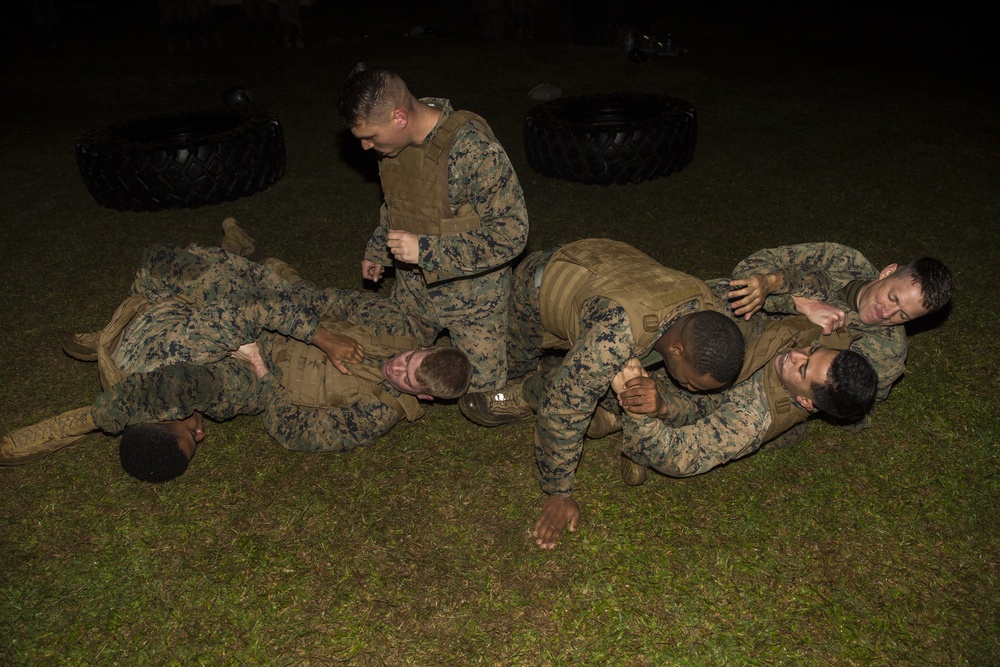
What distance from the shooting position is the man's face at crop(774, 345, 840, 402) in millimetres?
3666

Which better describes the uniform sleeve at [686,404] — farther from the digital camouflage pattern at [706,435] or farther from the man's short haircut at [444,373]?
the man's short haircut at [444,373]

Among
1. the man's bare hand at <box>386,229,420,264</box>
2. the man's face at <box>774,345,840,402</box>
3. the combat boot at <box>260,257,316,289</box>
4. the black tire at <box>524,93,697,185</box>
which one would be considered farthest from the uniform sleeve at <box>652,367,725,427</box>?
the black tire at <box>524,93,697,185</box>

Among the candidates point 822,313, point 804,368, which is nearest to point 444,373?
point 804,368

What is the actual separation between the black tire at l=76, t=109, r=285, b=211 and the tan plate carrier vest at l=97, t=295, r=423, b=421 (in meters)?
3.12

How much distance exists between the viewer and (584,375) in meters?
3.37

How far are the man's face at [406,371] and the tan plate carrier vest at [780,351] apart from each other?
71.5 inches

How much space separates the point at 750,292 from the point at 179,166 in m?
5.71

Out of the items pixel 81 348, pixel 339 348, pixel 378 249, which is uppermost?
pixel 378 249

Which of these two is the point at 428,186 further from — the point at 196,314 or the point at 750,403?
the point at 750,403

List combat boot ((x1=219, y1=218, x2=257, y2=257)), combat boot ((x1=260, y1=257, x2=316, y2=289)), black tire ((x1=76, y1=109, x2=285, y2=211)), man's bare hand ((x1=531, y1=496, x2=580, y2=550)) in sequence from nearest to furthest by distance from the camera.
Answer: man's bare hand ((x1=531, y1=496, x2=580, y2=550)) → combat boot ((x1=260, y1=257, x2=316, y2=289)) → combat boot ((x1=219, y1=218, x2=257, y2=257)) → black tire ((x1=76, y1=109, x2=285, y2=211))

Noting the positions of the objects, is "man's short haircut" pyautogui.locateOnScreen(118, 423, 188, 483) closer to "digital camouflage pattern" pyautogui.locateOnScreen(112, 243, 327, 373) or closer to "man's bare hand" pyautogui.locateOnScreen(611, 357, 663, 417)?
"digital camouflage pattern" pyautogui.locateOnScreen(112, 243, 327, 373)

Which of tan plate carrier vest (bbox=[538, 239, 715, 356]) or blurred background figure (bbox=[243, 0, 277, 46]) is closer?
tan plate carrier vest (bbox=[538, 239, 715, 356])

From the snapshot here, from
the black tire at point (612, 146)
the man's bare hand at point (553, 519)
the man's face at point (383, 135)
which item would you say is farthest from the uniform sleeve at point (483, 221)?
the black tire at point (612, 146)

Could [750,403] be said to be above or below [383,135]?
below
